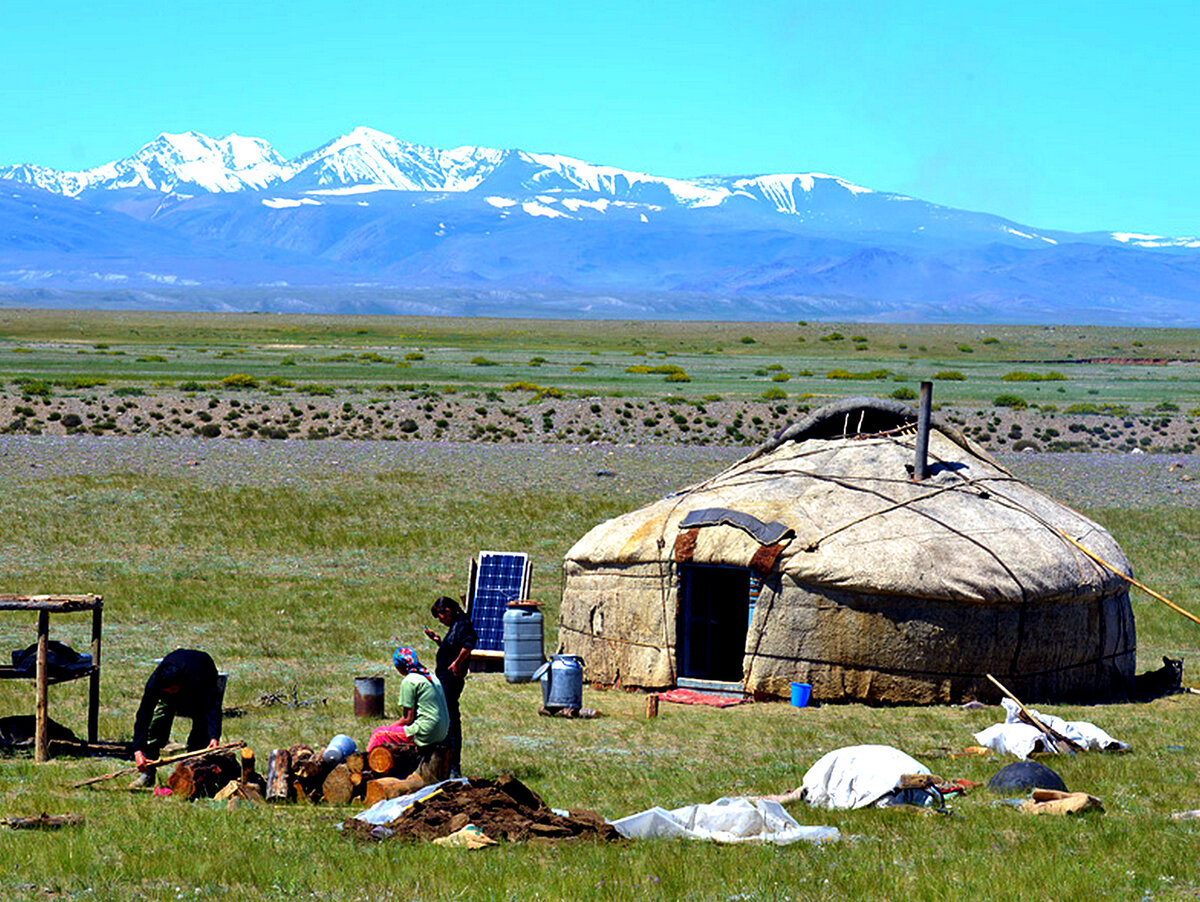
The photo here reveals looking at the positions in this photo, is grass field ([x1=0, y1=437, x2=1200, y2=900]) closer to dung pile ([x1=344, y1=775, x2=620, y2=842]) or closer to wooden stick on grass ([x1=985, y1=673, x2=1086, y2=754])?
dung pile ([x1=344, y1=775, x2=620, y2=842])

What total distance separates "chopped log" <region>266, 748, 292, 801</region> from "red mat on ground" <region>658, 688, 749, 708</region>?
6321mm

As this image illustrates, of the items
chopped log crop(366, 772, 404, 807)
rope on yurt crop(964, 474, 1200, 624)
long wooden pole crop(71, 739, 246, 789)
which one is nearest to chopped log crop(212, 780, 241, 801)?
long wooden pole crop(71, 739, 246, 789)

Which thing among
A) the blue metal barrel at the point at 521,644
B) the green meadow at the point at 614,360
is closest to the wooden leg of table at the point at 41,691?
the blue metal barrel at the point at 521,644

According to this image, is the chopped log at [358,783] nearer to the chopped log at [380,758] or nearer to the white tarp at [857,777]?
the chopped log at [380,758]

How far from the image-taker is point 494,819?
A: 37.3 feet

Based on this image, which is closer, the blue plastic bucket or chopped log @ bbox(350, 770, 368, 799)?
chopped log @ bbox(350, 770, 368, 799)

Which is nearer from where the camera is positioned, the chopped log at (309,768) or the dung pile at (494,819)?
the dung pile at (494,819)

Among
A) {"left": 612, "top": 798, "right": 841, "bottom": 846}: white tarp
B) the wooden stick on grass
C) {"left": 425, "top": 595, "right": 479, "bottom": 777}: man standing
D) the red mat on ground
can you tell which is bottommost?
the red mat on ground

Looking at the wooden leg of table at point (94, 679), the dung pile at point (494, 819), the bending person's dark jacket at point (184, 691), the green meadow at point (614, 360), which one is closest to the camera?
the dung pile at point (494, 819)

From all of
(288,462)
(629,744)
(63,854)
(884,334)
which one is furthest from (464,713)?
(884,334)

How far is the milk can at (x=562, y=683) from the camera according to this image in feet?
56.1

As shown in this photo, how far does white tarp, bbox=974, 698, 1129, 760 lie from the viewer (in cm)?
1517

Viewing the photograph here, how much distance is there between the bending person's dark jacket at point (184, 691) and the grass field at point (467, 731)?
35.1 inches

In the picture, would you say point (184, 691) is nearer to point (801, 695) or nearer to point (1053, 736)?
point (801, 695)
